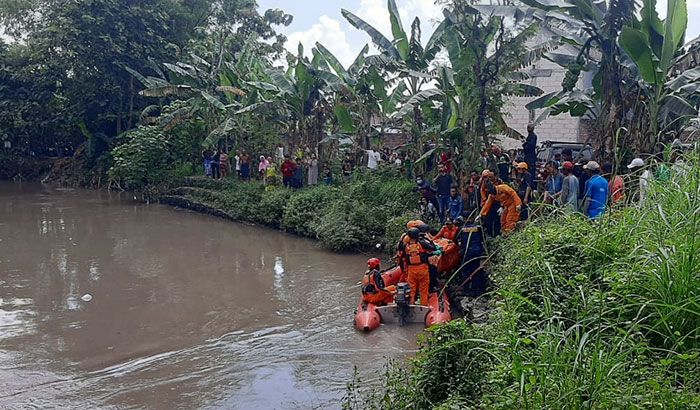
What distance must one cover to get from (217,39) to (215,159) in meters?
5.29

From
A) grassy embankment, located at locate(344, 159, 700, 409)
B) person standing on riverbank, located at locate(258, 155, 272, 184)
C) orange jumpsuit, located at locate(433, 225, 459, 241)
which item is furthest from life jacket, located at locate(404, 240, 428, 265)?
person standing on riverbank, located at locate(258, 155, 272, 184)

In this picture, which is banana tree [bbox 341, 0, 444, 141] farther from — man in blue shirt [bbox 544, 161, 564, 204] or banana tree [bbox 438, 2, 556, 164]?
man in blue shirt [bbox 544, 161, 564, 204]

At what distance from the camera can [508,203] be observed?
31.6 feet

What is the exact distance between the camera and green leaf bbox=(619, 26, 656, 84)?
9.28m

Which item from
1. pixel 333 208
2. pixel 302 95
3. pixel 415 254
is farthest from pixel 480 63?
pixel 302 95

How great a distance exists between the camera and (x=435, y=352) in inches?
179

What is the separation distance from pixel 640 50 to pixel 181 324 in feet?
25.8

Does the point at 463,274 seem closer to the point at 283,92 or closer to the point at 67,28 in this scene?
the point at 283,92

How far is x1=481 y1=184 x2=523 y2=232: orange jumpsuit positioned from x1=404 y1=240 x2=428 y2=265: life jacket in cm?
137

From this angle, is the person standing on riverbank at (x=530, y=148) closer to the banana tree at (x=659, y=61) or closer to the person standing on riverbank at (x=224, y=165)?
the banana tree at (x=659, y=61)

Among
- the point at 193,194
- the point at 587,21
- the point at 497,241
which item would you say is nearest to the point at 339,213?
the point at 497,241

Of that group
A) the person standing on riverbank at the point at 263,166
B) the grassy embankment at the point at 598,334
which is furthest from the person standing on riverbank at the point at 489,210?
the person standing on riverbank at the point at 263,166

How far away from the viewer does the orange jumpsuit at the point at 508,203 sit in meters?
9.57

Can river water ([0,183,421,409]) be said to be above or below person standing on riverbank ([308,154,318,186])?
below
